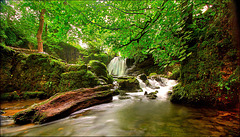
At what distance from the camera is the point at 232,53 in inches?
101

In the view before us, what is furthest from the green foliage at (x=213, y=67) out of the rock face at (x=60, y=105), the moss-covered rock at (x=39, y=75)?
the moss-covered rock at (x=39, y=75)

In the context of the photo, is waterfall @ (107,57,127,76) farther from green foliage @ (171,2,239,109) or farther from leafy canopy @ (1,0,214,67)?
leafy canopy @ (1,0,214,67)

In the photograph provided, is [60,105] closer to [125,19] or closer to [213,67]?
[125,19]

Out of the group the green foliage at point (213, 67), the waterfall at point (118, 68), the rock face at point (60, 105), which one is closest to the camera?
the rock face at point (60, 105)

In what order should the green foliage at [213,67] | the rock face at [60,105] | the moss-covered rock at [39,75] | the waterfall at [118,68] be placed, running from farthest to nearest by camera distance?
1. the waterfall at [118,68]
2. the moss-covered rock at [39,75]
3. the green foliage at [213,67]
4. the rock face at [60,105]

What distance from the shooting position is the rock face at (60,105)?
219cm

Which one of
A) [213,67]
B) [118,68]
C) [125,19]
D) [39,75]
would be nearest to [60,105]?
[125,19]


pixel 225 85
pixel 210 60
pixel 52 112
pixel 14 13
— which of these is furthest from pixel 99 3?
pixel 14 13

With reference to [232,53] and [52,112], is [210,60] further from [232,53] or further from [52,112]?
[52,112]

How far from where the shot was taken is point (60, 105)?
9.29 ft

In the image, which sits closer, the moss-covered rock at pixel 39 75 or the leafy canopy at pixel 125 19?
the leafy canopy at pixel 125 19

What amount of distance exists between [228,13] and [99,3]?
406 centimetres

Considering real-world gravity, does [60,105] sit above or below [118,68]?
below

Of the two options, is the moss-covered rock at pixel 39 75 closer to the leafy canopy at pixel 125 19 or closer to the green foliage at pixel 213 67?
the leafy canopy at pixel 125 19
